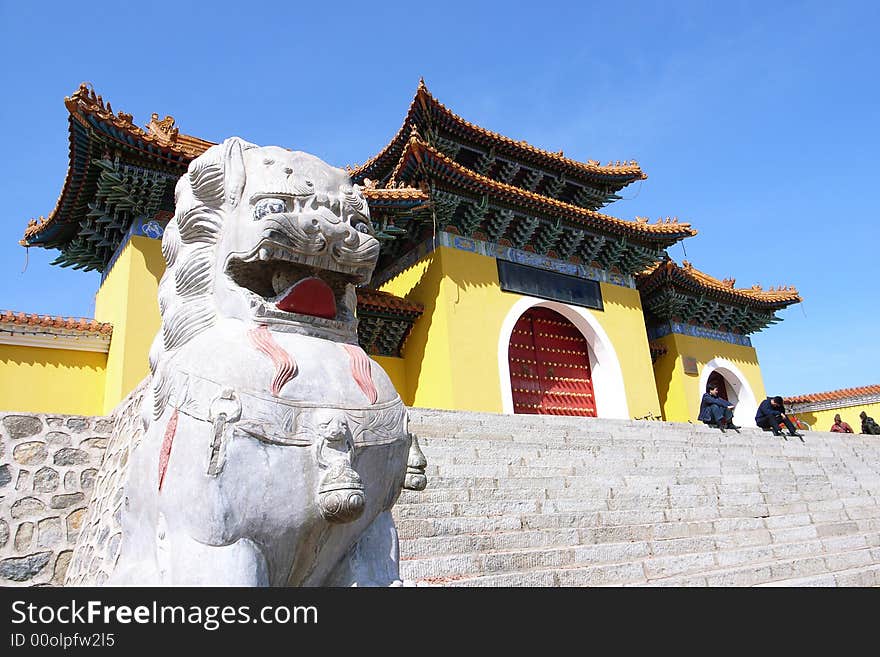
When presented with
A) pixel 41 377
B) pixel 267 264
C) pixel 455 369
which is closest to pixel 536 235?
pixel 455 369

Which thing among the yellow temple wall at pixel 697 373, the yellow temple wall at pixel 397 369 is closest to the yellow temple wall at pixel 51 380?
the yellow temple wall at pixel 397 369

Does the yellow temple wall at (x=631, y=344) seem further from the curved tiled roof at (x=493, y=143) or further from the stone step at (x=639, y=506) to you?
the stone step at (x=639, y=506)

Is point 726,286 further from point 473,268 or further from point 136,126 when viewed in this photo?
point 136,126

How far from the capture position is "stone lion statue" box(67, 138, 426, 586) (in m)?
1.93

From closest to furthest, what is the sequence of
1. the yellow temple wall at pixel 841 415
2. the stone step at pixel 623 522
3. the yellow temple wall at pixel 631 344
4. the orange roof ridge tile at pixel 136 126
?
the stone step at pixel 623 522 → the orange roof ridge tile at pixel 136 126 → the yellow temple wall at pixel 631 344 → the yellow temple wall at pixel 841 415

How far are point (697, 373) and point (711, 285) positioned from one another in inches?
88.7

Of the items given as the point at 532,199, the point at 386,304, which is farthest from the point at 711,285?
the point at 386,304

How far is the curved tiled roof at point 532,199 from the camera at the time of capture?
37.1ft

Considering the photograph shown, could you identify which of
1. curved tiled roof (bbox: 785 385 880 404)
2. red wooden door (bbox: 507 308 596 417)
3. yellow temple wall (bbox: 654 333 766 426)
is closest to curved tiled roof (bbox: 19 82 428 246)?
red wooden door (bbox: 507 308 596 417)

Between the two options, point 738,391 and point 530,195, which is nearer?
point 530,195

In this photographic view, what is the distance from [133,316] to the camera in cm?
934

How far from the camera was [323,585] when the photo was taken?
2162mm

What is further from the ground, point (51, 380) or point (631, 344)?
point (631, 344)

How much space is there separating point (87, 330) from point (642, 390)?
10.3m
